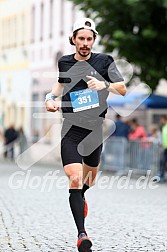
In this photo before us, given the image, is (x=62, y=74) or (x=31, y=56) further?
(x=31, y=56)

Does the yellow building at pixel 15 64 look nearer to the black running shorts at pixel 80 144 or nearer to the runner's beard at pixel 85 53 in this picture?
the black running shorts at pixel 80 144

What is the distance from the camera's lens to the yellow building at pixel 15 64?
163ft

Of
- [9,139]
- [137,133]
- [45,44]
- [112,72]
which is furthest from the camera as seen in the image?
[45,44]

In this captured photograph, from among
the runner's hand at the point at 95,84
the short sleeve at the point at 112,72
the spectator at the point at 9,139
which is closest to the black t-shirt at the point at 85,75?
the short sleeve at the point at 112,72

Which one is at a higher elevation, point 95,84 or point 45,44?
point 95,84

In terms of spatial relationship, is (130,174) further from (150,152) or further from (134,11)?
(134,11)

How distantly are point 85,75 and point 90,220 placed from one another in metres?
3.51

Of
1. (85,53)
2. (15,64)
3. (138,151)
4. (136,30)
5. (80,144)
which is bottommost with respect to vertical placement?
(15,64)

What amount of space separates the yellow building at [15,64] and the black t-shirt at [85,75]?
4010 cm

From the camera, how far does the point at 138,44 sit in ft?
86.0

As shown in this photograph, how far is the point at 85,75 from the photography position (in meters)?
8.27

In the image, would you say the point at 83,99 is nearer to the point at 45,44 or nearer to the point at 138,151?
the point at 138,151

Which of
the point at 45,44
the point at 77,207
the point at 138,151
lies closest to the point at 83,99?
the point at 77,207

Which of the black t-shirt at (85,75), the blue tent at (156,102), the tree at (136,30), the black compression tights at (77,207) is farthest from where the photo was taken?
the blue tent at (156,102)
